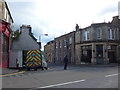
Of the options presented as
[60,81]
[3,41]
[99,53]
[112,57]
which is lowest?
[60,81]

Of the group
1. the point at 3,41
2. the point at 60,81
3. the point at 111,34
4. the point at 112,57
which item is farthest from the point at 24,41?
the point at 60,81

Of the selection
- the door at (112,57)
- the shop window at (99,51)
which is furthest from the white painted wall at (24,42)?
the door at (112,57)

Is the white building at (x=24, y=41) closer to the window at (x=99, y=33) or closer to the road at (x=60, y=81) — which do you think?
the window at (x=99, y=33)

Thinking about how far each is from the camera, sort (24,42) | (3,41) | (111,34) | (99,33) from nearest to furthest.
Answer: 1. (3,41)
2. (24,42)
3. (99,33)
4. (111,34)

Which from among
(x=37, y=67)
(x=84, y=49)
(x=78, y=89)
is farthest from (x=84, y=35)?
(x=78, y=89)

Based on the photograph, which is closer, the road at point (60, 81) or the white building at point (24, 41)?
the road at point (60, 81)

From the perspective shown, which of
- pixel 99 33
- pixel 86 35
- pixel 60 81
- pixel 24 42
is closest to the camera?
pixel 60 81

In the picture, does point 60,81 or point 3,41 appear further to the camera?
point 3,41

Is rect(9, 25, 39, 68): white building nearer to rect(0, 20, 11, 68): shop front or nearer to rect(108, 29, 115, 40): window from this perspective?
rect(0, 20, 11, 68): shop front

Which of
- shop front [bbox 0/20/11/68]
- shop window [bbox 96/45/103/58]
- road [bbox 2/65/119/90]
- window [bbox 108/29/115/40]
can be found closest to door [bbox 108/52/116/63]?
shop window [bbox 96/45/103/58]

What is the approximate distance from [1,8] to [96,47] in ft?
58.2

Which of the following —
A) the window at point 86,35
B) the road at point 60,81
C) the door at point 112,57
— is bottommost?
the road at point 60,81

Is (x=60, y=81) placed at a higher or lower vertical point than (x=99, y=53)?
lower

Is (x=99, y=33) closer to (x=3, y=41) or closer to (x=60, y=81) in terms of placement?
(x=3, y=41)
